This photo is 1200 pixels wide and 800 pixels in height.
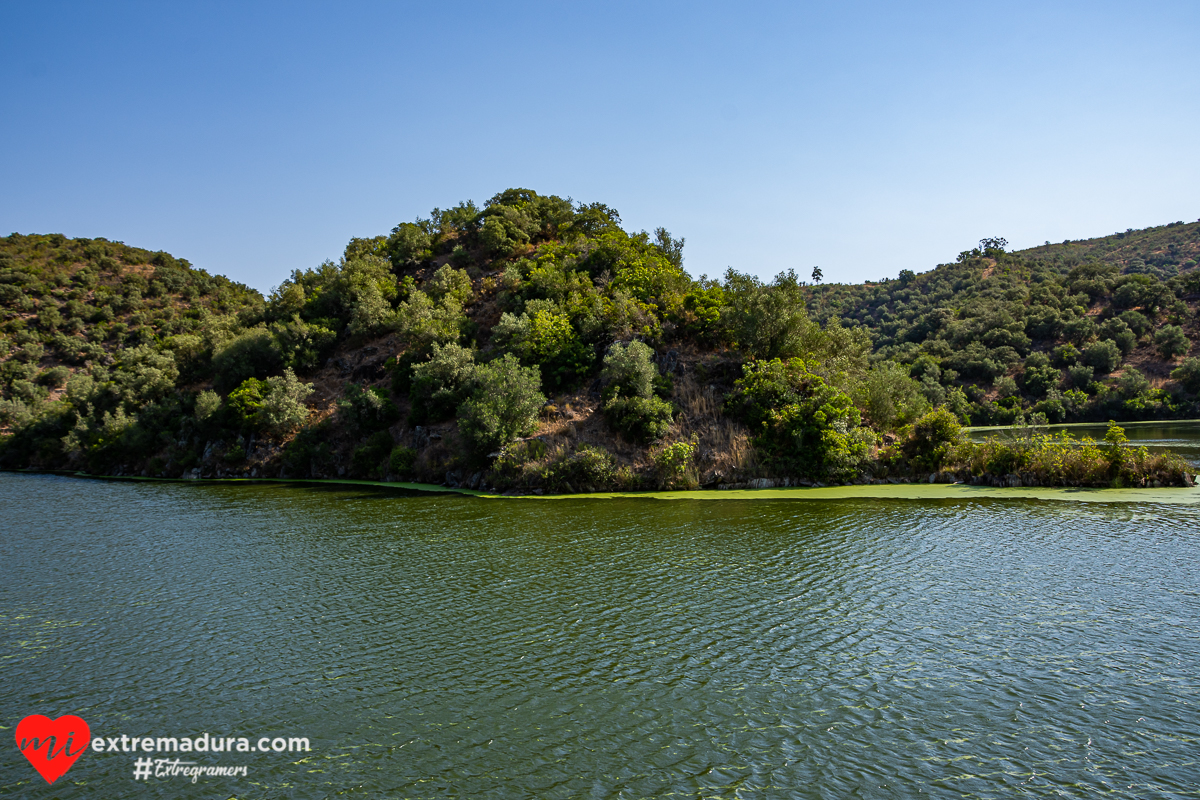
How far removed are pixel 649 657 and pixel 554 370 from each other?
33.3 m

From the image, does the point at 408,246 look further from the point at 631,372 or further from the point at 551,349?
the point at 631,372

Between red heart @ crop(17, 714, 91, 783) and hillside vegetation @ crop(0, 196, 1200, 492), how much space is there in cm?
2734

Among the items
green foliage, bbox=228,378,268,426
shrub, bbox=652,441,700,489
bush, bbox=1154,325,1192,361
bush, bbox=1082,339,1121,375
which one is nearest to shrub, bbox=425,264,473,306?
green foliage, bbox=228,378,268,426

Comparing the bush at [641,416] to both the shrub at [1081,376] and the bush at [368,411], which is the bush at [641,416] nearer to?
the bush at [368,411]

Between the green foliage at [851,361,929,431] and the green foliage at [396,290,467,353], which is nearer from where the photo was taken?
the green foliage at [851,361,929,431]

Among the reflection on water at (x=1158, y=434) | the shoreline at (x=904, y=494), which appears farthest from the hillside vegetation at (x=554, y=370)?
the reflection on water at (x=1158, y=434)

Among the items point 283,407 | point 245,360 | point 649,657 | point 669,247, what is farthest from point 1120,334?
A: point 245,360

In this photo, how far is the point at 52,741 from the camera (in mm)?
11211

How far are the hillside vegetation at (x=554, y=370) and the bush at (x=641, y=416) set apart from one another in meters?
0.16

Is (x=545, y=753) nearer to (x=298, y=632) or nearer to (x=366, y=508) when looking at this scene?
(x=298, y=632)

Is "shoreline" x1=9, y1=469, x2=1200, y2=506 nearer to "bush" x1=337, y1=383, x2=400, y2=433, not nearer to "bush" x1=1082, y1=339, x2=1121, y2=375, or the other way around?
"bush" x1=337, y1=383, x2=400, y2=433

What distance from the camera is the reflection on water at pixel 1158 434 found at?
4241cm

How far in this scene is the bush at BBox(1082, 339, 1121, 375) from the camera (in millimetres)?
79625

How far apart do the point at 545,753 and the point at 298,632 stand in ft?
30.1
